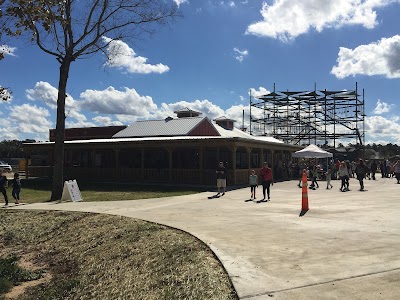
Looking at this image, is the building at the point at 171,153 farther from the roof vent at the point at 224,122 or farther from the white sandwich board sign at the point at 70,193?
the white sandwich board sign at the point at 70,193

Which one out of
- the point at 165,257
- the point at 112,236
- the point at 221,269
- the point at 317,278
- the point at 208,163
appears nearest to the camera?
the point at 317,278

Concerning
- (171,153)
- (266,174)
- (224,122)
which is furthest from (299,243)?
(224,122)

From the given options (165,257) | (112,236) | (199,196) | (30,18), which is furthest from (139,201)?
(30,18)

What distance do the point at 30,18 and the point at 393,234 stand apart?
7.89 metres

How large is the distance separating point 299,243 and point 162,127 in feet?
86.5

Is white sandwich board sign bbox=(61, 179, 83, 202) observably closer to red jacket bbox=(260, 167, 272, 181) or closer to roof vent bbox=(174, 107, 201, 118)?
red jacket bbox=(260, 167, 272, 181)

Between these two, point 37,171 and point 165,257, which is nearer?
point 165,257

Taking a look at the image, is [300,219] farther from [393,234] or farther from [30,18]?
[30,18]

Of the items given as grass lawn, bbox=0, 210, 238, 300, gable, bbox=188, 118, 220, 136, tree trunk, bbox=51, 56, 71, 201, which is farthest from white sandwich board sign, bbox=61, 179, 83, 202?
gable, bbox=188, 118, 220, 136

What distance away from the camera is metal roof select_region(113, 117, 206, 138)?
31.0 meters

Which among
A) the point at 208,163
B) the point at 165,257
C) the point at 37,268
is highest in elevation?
the point at 208,163

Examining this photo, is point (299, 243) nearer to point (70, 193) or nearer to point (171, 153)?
point (70, 193)

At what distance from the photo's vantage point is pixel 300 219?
32.7 ft

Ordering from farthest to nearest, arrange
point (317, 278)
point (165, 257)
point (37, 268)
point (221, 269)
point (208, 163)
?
point (208, 163), point (37, 268), point (165, 257), point (221, 269), point (317, 278)
